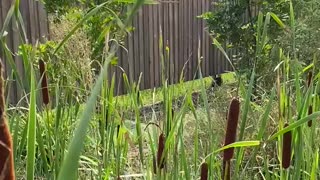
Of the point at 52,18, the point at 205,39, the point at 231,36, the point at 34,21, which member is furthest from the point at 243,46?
the point at 205,39

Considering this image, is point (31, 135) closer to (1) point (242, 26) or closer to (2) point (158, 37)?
(1) point (242, 26)

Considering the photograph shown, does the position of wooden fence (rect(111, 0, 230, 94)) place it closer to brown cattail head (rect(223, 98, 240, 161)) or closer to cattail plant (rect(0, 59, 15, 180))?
brown cattail head (rect(223, 98, 240, 161))

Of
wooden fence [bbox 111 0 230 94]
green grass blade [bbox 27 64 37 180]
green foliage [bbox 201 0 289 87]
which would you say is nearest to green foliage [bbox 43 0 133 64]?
green foliage [bbox 201 0 289 87]

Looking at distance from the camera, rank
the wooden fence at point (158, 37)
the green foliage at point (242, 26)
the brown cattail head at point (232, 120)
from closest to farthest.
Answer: the brown cattail head at point (232, 120) < the green foliage at point (242, 26) < the wooden fence at point (158, 37)

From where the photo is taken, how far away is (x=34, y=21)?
6.25 m

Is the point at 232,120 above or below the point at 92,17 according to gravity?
below

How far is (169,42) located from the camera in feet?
27.5

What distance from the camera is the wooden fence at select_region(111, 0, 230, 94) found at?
7.67 metres

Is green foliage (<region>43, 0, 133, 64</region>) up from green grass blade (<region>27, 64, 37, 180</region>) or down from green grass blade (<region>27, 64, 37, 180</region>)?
up

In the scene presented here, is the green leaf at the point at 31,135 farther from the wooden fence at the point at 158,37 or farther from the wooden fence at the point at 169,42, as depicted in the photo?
the wooden fence at the point at 169,42

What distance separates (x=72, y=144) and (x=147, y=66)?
7.53 meters

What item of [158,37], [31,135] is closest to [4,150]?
[31,135]

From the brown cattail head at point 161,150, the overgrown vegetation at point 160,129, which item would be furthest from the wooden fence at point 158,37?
the brown cattail head at point 161,150

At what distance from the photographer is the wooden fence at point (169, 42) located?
7.67m
